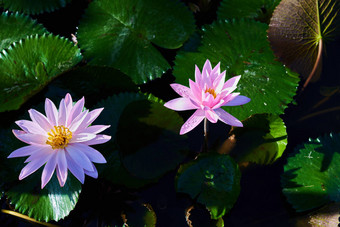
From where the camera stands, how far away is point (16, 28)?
246 centimetres

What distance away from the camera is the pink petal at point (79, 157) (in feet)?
5.74

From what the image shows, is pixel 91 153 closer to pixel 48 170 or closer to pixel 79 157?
pixel 79 157

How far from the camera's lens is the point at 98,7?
2.51 metres

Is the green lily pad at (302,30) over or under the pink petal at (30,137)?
over

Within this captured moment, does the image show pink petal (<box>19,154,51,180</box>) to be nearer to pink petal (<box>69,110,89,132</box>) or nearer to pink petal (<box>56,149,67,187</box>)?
pink petal (<box>56,149,67,187</box>)

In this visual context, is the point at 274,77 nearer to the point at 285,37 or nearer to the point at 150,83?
the point at 285,37

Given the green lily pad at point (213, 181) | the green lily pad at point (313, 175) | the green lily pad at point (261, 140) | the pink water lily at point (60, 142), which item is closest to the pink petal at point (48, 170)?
the pink water lily at point (60, 142)

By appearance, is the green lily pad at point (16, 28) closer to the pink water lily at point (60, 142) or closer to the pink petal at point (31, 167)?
the pink water lily at point (60, 142)

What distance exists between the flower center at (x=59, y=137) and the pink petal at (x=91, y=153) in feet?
0.18

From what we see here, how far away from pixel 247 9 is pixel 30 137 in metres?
1.81

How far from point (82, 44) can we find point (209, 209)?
55.6 inches

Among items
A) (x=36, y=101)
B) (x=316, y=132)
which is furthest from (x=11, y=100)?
(x=316, y=132)

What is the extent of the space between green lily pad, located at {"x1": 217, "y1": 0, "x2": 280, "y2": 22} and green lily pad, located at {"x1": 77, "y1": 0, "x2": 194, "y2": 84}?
301 mm

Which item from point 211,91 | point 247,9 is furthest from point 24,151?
point 247,9
